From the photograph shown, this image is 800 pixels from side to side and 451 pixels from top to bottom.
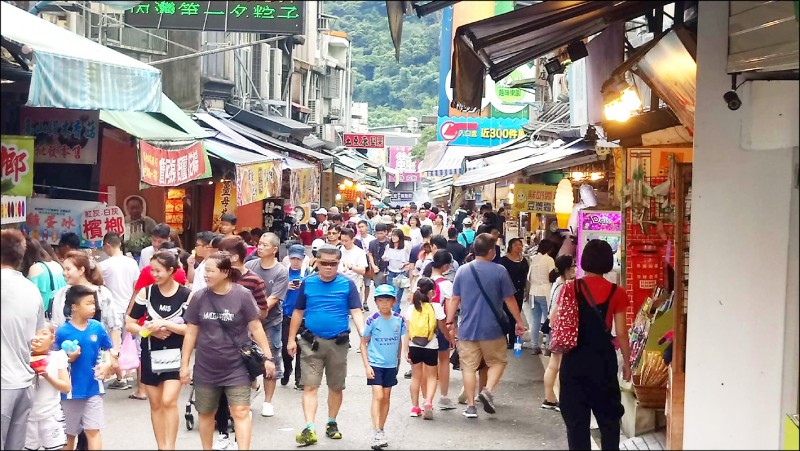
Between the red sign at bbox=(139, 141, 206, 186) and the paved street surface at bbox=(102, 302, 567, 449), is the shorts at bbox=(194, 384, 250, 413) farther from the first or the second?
the red sign at bbox=(139, 141, 206, 186)

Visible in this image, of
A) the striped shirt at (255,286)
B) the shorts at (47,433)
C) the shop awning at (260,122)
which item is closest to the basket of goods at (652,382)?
the striped shirt at (255,286)

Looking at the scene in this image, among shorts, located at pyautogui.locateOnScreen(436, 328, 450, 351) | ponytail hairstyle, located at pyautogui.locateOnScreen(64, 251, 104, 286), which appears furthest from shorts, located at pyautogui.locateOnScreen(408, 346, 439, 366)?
ponytail hairstyle, located at pyautogui.locateOnScreen(64, 251, 104, 286)

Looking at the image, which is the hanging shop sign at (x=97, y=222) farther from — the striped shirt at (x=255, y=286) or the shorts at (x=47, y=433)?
the shorts at (x=47, y=433)

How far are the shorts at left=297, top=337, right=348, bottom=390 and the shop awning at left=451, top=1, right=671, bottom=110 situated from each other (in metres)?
2.42

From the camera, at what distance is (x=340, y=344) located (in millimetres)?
8438

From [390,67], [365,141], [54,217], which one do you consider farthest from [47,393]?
[390,67]

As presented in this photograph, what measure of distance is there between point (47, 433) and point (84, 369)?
574 millimetres

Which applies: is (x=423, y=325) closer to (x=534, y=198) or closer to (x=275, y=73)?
(x=534, y=198)

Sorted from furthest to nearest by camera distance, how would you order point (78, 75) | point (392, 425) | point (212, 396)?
point (392, 425), point (78, 75), point (212, 396)

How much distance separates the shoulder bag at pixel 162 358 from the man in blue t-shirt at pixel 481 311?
3159 millimetres

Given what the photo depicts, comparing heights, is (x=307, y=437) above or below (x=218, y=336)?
below

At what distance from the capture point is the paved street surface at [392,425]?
8.34 m

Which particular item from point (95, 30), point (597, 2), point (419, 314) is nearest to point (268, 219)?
point (95, 30)

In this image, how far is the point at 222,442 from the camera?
789 cm
